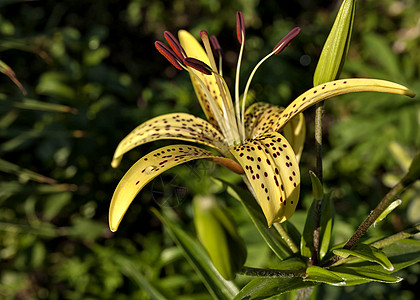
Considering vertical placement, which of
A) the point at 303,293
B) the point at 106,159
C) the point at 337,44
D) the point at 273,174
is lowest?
the point at 303,293

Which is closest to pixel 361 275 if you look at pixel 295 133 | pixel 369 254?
pixel 369 254

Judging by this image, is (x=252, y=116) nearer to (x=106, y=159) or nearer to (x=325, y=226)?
(x=325, y=226)

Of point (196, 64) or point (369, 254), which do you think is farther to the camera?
point (196, 64)

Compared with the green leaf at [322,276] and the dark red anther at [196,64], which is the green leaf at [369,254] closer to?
the green leaf at [322,276]

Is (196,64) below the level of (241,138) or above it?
above

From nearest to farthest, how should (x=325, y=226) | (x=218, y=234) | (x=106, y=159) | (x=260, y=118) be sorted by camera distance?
(x=218, y=234), (x=325, y=226), (x=260, y=118), (x=106, y=159)

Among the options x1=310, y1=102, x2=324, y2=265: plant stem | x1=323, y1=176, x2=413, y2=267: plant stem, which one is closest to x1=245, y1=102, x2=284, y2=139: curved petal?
x1=310, y1=102, x2=324, y2=265: plant stem

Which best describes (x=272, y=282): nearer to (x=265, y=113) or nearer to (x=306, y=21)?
(x=265, y=113)

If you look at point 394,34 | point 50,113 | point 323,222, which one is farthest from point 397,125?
point 50,113

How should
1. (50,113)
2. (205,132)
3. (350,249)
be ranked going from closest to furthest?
(350,249)
(205,132)
(50,113)
